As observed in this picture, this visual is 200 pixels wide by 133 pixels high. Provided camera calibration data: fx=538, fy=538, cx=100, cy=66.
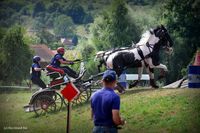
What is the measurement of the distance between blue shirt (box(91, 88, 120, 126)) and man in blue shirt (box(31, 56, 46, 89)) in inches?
202

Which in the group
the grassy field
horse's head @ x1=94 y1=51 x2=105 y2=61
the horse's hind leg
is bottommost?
the grassy field

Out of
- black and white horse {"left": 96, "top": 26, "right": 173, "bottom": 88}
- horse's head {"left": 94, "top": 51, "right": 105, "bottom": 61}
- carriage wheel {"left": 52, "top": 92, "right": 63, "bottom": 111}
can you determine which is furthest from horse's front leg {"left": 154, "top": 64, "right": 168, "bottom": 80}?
carriage wheel {"left": 52, "top": 92, "right": 63, "bottom": 111}

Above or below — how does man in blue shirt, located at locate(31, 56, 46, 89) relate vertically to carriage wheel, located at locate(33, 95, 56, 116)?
above

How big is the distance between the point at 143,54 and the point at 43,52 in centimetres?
211

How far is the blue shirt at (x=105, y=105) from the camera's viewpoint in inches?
242

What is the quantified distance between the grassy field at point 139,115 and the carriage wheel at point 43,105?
12 centimetres

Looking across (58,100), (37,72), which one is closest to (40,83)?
(37,72)

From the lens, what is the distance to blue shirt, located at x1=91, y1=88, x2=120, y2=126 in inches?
242

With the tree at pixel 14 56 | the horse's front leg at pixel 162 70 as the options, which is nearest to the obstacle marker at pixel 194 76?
the horse's front leg at pixel 162 70

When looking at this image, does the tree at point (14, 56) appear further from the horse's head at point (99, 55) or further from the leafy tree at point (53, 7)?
the horse's head at point (99, 55)

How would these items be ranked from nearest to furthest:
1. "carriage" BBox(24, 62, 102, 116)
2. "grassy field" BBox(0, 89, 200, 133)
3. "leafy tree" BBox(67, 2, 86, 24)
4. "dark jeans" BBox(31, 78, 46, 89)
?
"grassy field" BBox(0, 89, 200, 133) < "carriage" BBox(24, 62, 102, 116) < "dark jeans" BBox(31, 78, 46, 89) < "leafy tree" BBox(67, 2, 86, 24)

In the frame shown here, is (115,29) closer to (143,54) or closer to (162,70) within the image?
(143,54)

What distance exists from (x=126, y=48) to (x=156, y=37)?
0.69 metres

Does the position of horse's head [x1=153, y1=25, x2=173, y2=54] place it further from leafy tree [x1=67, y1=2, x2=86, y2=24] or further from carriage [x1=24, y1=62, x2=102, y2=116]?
leafy tree [x1=67, y1=2, x2=86, y2=24]
